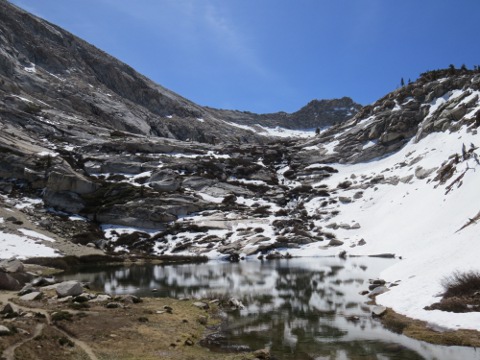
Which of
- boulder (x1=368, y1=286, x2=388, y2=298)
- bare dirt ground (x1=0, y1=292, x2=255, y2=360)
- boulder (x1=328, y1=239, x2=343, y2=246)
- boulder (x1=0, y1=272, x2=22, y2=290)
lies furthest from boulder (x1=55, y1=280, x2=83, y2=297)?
boulder (x1=328, y1=239, x2=343, y2=246)

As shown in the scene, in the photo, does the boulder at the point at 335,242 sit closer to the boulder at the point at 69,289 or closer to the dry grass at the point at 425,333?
the dry grass at the point at 425,333

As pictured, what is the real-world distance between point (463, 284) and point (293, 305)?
13654 mm

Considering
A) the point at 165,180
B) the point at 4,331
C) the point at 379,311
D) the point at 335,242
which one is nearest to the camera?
the point at 4,331

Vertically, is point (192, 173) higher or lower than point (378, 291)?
higher

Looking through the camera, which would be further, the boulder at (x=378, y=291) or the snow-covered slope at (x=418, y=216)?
the boulder at (x=378, y=291)

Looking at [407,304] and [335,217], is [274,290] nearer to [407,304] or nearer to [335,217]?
[407,304]

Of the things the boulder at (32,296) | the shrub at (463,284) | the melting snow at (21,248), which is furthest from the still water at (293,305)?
the boulder at (32,296)

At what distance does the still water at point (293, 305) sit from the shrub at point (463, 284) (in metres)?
4.25

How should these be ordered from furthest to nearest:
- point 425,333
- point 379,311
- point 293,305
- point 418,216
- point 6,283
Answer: point 418,216, point 6,283, point 293,305, point 379,311, point 425,333

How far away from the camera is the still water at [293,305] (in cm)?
1928

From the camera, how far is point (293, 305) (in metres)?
31.7

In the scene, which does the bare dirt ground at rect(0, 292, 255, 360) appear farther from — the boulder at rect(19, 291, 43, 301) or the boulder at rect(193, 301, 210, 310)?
the boulder at rect(193, 301, 210, 310)

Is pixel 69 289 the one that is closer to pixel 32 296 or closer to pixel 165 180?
pixel 32 296

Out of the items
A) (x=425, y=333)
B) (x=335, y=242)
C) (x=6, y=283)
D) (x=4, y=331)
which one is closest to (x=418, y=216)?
(x=335, y=242)
